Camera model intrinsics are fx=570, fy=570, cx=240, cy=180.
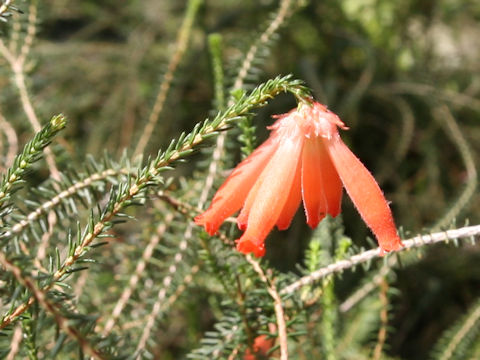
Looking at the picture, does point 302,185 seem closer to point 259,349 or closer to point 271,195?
point 271,195

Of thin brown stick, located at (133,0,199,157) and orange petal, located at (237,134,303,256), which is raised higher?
thin brown stick, located at (133,0,199,157)

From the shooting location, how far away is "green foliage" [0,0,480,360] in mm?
579

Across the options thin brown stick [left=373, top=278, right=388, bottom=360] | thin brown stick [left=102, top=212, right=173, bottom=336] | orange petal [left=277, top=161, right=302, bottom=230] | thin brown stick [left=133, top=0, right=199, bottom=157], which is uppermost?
thin brown stick [left=133, top=0, right=199, bottom=157]

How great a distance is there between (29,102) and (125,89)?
0.71 m

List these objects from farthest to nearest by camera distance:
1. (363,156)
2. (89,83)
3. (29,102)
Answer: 1. (89,83)
2. (363,156)
3. (29,102)

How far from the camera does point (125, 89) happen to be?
5.26 feet

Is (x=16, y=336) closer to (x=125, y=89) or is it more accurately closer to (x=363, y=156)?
(x=125, y=89)

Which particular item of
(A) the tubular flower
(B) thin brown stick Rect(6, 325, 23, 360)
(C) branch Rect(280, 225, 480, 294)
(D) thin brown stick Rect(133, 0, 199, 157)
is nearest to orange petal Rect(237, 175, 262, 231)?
(A) the tubular flower

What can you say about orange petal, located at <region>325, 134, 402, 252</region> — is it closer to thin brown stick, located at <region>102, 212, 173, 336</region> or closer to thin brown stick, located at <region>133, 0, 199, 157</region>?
thin brown stick, located at <region>102, 212, 173, 336</region>

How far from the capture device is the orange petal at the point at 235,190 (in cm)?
56

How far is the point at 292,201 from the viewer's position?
1.89ft

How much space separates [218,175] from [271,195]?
0.27 metres

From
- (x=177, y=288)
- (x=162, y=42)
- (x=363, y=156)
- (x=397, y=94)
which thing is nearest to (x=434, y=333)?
(x=363, y=156)

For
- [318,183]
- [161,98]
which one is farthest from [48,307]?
[161,98]
